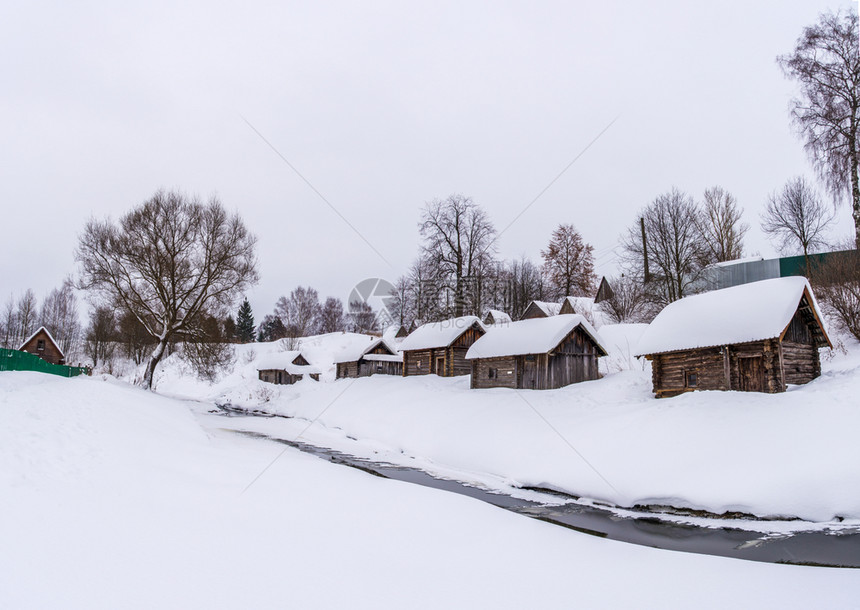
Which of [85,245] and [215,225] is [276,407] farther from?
[85,245]

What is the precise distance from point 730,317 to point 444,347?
63.8 feet

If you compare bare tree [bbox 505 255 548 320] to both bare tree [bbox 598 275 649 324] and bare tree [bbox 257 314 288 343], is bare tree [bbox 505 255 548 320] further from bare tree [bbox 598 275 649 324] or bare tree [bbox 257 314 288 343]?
bare tree [bbox 257 314 288 343]

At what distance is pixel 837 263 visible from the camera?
2252 centimetres

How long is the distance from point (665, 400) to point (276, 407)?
1251 inches

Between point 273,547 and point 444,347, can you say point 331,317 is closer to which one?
point 444,347

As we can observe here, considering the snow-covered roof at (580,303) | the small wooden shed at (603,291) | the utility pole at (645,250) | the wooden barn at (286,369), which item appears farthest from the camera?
the wooden barn at (286,369)

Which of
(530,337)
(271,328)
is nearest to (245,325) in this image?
(271,328)

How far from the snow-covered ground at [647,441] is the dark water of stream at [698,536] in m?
1.11

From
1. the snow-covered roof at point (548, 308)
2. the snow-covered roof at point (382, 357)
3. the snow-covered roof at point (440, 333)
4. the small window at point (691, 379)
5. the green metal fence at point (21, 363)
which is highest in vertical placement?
the snow-covered roof at point (548, 308)

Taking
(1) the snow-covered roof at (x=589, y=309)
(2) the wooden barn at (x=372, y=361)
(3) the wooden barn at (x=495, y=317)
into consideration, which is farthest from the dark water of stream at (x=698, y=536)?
(2) the wooden barn at (x=372, y=361)

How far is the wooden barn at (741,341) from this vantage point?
17.2 m

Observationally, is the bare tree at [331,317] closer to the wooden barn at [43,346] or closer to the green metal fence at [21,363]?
the wooden barn at [43,346]

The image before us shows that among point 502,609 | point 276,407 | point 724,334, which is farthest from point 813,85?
point 276,407

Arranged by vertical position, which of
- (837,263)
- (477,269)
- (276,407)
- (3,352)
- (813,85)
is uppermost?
(813,85)
